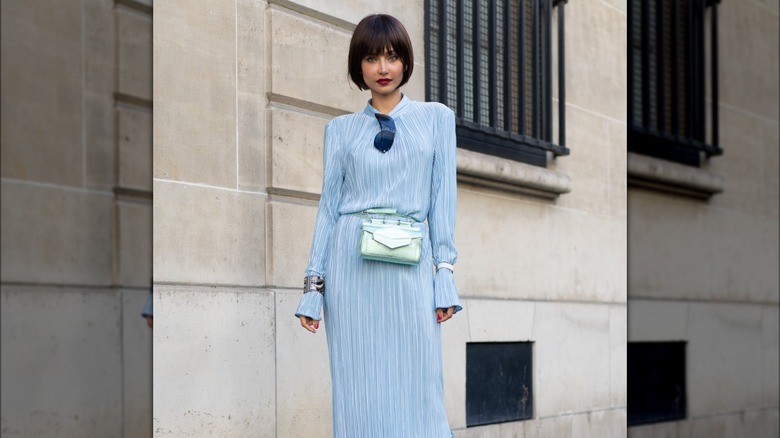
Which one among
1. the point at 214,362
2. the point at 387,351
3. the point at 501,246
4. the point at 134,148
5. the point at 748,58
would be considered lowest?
the point at 214,362

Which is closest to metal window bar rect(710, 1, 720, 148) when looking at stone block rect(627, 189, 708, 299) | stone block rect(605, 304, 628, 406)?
stone block rect(627, 189, 708, 299)

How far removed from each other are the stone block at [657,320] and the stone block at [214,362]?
16.0 feet

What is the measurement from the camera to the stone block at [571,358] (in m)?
8.48

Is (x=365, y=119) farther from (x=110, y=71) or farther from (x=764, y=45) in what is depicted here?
(x=764, y=45)

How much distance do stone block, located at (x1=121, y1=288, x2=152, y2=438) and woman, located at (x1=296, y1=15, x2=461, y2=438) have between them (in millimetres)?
638

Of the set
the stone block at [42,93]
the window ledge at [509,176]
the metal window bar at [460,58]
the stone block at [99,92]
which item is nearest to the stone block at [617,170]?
the window ledge at [509,176]

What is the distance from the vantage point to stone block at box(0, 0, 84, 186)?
3990mm

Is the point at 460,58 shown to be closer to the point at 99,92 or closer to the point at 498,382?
the point at 498,382

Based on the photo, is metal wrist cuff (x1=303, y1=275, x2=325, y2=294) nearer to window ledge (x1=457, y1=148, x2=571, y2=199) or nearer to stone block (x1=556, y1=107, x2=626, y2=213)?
window ledge (x1=457, y1=148, x2=571, y2=199)

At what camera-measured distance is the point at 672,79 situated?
10875mm

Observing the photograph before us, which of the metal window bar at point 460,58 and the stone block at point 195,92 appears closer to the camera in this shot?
the stone block at point 195,92

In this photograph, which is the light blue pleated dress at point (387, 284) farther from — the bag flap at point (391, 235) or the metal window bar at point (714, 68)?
the metal window bar at point (714, 68)

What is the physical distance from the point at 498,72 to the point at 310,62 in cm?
238

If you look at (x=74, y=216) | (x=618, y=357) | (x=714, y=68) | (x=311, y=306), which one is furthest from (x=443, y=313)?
Answer: (x=714, y=68)
